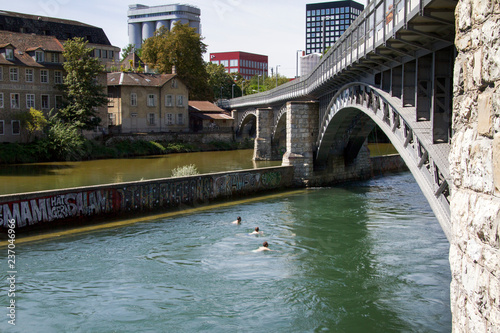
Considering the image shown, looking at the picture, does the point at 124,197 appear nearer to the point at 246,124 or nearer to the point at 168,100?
the point at 168,100

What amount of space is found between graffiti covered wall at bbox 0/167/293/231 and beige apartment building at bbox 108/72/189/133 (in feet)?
109

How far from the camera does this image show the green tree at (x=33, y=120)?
1816 inches

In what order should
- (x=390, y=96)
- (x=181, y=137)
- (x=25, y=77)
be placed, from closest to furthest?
(x=390, y=96) → (x=25, y=77) → (x=181, y=137)

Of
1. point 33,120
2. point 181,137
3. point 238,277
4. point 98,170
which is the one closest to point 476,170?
point 238,277

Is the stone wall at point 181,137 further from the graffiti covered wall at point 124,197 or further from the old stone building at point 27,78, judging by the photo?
the graffiti covered wall at point 124,197

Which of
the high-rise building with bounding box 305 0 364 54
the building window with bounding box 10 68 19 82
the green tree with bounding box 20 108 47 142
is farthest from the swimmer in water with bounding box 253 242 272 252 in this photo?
the high-rise building with bounding box 305 0 364 54

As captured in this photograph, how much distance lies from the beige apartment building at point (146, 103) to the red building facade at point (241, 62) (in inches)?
3502

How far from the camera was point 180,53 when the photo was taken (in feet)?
235

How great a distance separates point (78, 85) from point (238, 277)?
3979 centimetres

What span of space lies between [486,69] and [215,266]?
12.9 m

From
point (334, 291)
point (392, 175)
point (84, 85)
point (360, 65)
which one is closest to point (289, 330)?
point (334, 291)

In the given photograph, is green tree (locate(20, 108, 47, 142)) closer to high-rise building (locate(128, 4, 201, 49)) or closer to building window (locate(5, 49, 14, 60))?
building window (locate(5, 49, 14, 60))

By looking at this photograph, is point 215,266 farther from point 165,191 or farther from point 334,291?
point 165,191

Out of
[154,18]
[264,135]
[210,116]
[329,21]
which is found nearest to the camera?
[264,135]
